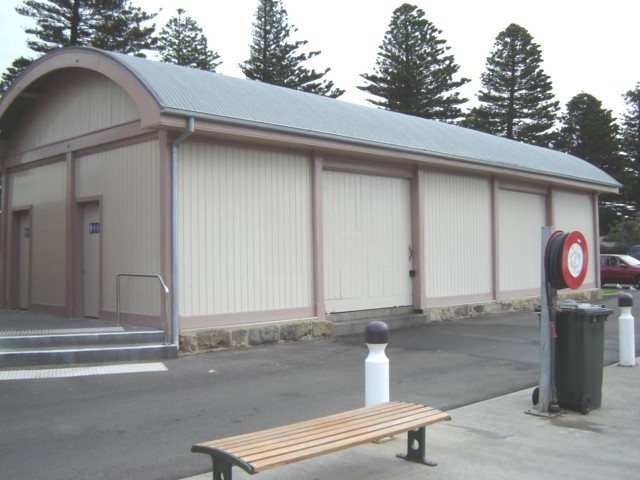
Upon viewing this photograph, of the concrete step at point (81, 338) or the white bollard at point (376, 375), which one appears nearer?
the white bollard at point (376, 375)

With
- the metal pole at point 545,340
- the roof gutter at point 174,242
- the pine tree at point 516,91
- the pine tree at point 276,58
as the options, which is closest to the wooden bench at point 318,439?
the metal pole at point 545,340

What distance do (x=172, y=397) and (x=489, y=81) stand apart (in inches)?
1839

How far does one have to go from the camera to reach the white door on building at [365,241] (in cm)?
1321

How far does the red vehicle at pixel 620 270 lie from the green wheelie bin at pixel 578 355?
23118 millimetres

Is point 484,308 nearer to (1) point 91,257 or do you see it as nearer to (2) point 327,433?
(1) point 91,257

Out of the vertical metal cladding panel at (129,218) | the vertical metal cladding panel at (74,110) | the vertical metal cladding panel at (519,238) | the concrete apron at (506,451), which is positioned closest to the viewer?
the concrete apron at (506,451)

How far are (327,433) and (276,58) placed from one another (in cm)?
3860

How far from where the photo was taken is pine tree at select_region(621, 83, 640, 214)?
58188mm

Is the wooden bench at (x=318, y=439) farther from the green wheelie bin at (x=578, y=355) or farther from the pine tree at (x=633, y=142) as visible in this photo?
the pine tree at (x=633, y=142)

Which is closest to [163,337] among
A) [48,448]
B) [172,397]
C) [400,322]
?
[172,397]

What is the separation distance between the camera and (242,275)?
11484 millimetres

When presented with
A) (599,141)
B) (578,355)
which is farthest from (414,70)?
(578,355)

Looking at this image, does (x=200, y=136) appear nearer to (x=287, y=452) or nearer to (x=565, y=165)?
(x=287, y=452)

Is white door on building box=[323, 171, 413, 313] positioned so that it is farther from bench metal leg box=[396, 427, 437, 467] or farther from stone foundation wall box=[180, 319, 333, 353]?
bench metal leg box=[396, 427, 437, 467]
